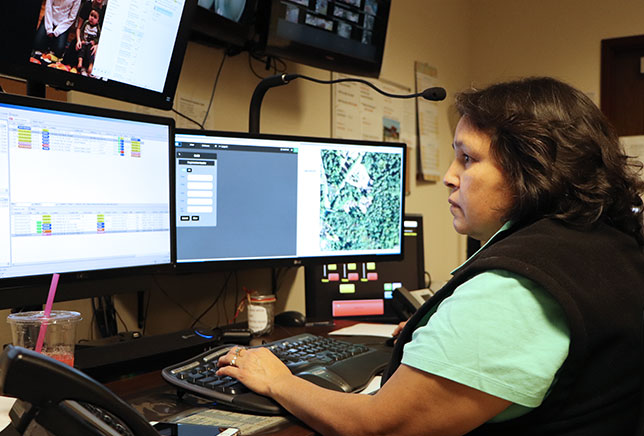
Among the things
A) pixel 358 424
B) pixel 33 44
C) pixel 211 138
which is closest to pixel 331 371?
pixel 358 424

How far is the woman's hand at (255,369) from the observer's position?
935 millimetres

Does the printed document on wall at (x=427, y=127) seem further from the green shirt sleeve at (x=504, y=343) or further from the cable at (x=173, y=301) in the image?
the green shirt sleeve at (x=504, y=343)

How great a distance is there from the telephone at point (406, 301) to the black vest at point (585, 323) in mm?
849

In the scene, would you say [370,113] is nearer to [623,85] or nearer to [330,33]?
[330,33]

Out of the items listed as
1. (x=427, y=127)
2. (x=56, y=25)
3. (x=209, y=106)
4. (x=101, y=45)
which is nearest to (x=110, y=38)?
(x=101, y=45)

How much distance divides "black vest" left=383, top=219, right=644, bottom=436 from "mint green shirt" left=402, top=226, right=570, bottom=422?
0.02 m

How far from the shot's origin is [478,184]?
0.92 metres

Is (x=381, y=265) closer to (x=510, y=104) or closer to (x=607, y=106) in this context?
(x=510, y=104)

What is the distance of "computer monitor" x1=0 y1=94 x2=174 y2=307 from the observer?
991 millimetres

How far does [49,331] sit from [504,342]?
2.22 feet

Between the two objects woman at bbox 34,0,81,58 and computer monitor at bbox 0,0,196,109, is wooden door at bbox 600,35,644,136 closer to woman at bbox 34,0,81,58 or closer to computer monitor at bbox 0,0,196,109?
computer monitor at bbox 0,0,196,109

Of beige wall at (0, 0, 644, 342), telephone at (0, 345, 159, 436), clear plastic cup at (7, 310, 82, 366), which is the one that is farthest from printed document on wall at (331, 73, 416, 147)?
telephone at (0, 345, 159, 436)

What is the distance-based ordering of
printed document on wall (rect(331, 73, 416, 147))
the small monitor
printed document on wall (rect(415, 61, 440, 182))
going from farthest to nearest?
printed document on wall (rect(415, 61, 440, 182)) < printed document on wall (rect(331, 73, 416, 147)) < the small monitor

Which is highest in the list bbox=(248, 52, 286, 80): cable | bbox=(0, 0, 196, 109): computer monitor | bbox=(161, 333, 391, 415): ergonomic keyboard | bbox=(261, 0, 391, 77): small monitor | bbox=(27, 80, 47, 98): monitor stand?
bbox=(261, 0, 391, 77): small monitor
